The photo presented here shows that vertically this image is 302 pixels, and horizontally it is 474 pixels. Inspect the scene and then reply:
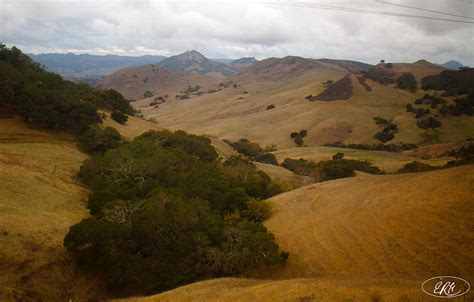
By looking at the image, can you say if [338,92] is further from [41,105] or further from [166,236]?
[166,236]

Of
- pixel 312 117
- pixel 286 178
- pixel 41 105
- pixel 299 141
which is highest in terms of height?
pixel 41 105

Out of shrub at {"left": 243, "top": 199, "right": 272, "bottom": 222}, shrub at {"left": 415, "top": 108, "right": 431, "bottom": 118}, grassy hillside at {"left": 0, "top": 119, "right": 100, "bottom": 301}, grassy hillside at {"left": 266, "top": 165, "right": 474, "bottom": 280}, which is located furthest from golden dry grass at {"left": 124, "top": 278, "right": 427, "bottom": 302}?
shrub at {"left": 415, "top": 108, "right": 431, "bottom": 118}

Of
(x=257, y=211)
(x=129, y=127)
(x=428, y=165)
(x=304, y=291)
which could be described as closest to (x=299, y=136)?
(x=129, y=127)

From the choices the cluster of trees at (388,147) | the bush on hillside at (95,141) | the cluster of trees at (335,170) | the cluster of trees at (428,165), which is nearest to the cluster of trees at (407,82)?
the cluster of trees at (388,147)

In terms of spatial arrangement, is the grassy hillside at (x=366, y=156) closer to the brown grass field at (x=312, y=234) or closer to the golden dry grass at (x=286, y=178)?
the golden dry grass at (x=286, y=178)

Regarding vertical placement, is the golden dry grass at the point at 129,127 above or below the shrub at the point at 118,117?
below

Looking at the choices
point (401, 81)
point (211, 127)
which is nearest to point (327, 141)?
point (211, 127)
